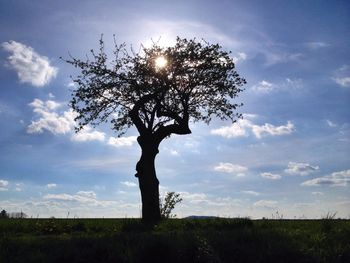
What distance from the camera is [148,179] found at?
2625cm

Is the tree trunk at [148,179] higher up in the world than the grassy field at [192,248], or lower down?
higher up

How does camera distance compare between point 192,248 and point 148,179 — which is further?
point 148,179

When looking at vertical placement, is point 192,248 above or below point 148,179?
below

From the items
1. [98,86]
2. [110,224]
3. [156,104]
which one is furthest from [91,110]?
[110,224]

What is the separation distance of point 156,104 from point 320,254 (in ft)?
55.5

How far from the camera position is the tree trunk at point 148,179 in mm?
25875

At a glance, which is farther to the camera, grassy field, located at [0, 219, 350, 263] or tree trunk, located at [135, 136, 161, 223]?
tree trunk, located at [135, 136, 161, 223]

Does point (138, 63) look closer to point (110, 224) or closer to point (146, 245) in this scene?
point (110, 224)

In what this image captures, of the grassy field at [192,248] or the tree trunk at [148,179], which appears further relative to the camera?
the tree trunk at [148,179]

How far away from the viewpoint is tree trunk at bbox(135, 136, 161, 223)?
84.9 ft

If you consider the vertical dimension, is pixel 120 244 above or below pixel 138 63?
below

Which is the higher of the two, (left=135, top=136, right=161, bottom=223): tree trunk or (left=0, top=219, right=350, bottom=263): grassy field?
(left=135, top=136, right=161, bottom=223): tree trunk

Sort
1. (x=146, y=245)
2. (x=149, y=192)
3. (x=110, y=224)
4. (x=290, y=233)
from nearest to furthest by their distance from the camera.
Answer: (x=146, y=245), (x=290, y=233), (x=110, y=224), (x=149, y=192)

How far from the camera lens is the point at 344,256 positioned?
44.8 feet
